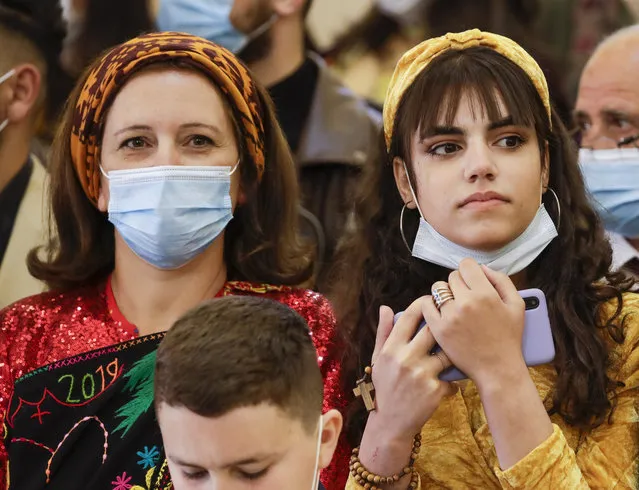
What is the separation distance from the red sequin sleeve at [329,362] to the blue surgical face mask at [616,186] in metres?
0.84

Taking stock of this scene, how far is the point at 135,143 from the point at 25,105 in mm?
1288

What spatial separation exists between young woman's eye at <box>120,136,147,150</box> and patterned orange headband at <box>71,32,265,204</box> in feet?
0.29

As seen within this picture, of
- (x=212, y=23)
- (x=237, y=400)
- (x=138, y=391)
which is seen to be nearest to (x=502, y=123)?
(x=237, y=400)

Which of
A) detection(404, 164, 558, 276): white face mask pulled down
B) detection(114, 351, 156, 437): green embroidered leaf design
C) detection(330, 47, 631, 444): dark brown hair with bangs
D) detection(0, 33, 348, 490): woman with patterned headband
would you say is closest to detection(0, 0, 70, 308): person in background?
detection(0, 33, 348, 490): woman with patterned headband

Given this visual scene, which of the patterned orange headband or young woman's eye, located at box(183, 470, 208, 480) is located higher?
the patterned orange headband

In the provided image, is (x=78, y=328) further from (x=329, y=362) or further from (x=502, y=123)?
(x=502, y=123)

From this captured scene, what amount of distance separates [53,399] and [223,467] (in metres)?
0.82

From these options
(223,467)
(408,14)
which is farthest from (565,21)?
(223,467)

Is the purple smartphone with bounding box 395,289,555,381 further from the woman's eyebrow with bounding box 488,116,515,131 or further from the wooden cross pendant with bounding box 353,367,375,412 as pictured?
the woman's eyebrow with bounding box 488,116,515,131

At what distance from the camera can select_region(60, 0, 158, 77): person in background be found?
363cm

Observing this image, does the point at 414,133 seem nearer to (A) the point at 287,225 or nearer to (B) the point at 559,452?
(A) the point at 287,225

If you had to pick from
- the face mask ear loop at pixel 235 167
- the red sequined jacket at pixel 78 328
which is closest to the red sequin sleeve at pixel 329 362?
the red sequined jacket at pixel 78 328

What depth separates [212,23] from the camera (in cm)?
356

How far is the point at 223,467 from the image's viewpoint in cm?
167
